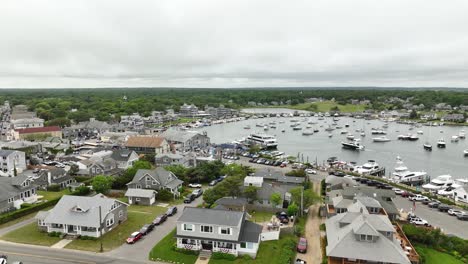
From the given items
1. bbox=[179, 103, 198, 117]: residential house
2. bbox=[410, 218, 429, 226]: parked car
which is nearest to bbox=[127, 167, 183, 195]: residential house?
bbox=[410, 218, 429, 226]: parked car

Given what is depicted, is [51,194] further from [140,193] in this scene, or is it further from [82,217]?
[82,217]

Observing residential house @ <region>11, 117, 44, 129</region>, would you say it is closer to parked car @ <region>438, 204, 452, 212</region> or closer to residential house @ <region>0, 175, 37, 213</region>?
residential house @ <region>0, 175, 37, 213</region>

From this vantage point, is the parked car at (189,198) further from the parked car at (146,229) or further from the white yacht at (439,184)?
the white yacht at (439,184)

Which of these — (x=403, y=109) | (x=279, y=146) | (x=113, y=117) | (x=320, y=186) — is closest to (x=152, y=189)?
(x=320, y=186)

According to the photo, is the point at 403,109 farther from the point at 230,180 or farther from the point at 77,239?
the point at 77,239

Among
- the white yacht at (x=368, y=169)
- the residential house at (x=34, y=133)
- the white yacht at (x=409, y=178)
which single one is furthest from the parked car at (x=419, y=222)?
the residential house at (x=34, y=133)

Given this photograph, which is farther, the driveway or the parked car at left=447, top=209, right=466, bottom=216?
the parked car at left=447, top=209, right=466, bottom=216
